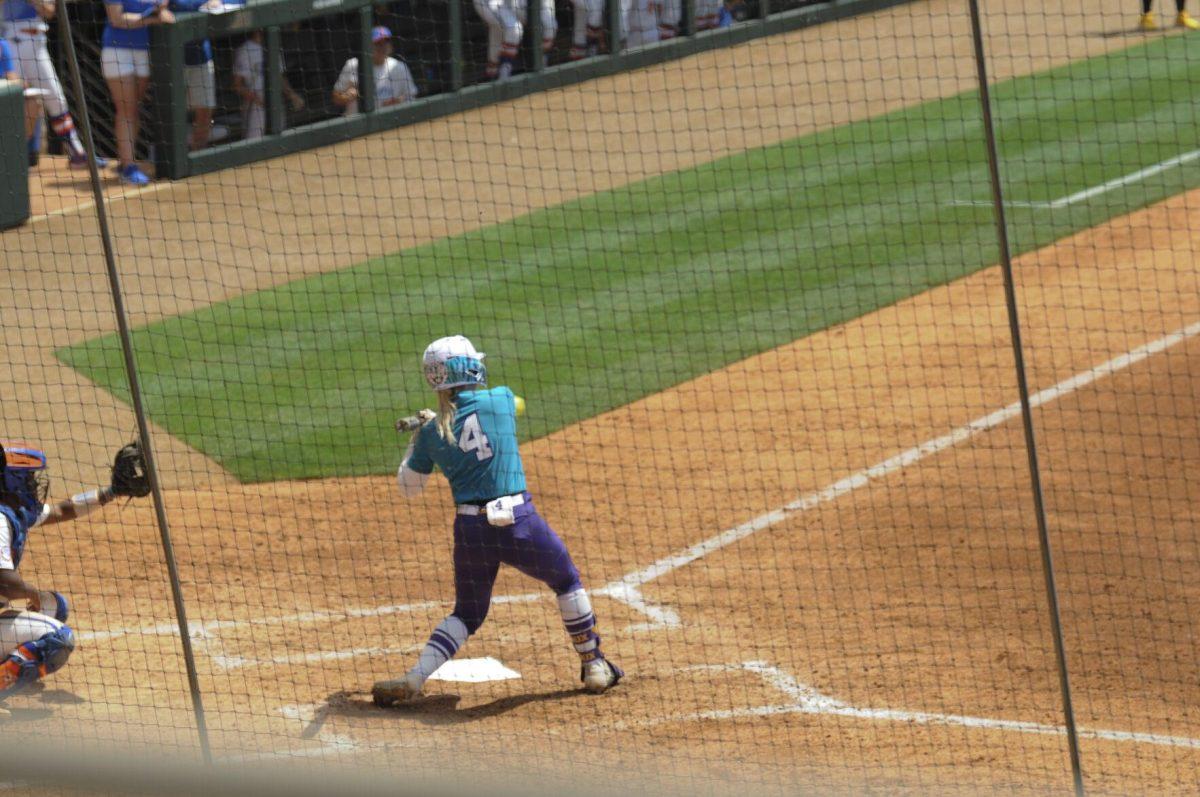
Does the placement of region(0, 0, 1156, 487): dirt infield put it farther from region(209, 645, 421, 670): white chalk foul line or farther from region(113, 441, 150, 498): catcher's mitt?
region(113, 441, 150, 498): catcher's mitt

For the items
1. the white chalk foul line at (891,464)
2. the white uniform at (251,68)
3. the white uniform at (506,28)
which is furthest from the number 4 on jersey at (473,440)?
the white uniform at (506,28)

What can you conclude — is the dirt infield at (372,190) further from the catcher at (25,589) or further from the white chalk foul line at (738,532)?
the catcher at (25,589)

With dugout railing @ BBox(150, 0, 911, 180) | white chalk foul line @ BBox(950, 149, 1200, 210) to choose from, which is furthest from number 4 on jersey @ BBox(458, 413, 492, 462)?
white chalk foul line @ BBox(950, 149, 1200, 210)

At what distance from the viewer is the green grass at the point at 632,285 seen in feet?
34.3

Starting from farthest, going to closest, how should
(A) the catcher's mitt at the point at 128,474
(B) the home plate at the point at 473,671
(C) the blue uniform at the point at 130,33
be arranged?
(C) the blue uniform at the point at 130,33 < (B) the home plate at the point at 473,671 < (A) the catcher's mitt at the point at 128,474

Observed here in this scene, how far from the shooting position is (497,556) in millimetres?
6555

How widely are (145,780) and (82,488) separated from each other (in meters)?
7.54

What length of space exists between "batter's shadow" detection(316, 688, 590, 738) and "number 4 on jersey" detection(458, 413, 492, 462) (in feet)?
3.38

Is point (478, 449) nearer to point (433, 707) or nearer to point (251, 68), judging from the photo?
point (433, 707)

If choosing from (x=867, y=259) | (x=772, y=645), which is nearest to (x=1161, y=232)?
(x=867, y=259)

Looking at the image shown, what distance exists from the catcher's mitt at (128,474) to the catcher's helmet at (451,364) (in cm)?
123

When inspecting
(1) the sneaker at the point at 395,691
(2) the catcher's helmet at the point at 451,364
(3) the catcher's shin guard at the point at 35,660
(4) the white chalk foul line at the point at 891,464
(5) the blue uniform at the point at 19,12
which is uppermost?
(5) the blue uniform at the point at 19,12

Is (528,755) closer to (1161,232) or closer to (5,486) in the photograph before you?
(5,486)

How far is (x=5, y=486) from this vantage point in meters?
6.62
